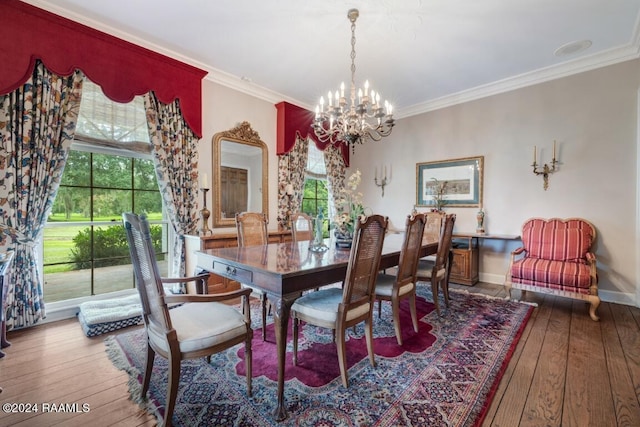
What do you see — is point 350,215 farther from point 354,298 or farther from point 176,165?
point 176,165

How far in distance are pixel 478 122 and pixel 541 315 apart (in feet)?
9.23

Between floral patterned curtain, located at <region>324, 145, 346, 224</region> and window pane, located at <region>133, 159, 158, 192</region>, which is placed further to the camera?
floral patterned curtain, located at <region>324, 145, 346, 224</region>

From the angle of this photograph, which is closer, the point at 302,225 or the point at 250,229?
the point at 250,229

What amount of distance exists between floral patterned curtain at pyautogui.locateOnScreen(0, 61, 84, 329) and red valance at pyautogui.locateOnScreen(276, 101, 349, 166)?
2.54m

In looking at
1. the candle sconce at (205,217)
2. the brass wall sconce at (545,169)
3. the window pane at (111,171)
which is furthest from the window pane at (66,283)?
the brass wall sconce at (545,169)

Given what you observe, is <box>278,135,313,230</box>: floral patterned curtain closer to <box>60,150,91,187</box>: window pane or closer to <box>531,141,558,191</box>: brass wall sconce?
<box>60,150,91,187</box>: window pane

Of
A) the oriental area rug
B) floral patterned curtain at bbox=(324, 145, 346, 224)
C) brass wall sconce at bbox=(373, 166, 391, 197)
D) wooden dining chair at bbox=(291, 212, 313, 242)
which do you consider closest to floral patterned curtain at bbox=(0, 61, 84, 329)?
the oriental area rug

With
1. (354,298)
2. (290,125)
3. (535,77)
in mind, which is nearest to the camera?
(354,298)

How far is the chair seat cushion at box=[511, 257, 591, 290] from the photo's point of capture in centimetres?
293

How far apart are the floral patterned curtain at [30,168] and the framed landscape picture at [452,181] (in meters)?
4.68

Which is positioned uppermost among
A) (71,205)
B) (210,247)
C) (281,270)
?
(71,205)

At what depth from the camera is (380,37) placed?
2938mm

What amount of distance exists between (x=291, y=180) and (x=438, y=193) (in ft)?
8.06

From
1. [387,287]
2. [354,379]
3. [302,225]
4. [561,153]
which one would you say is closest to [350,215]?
[387,287]
